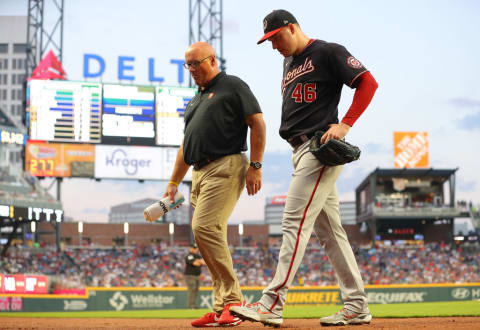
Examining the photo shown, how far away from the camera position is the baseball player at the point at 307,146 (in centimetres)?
413

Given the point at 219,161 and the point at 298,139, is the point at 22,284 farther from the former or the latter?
the point at 298,139

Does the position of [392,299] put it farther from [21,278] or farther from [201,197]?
[201,197]

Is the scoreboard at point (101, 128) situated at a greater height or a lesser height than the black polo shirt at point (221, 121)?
greater

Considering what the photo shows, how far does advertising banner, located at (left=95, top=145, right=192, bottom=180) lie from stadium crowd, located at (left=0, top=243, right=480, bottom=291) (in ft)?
18.1

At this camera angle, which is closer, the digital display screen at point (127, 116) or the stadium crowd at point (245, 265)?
the digital display screen at point (127, 116)

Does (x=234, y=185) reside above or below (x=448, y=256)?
above

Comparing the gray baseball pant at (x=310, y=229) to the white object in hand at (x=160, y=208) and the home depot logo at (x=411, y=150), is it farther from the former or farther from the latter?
the home depot logo at (x=411, y=150)

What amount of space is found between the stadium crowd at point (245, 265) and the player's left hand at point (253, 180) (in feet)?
83.7

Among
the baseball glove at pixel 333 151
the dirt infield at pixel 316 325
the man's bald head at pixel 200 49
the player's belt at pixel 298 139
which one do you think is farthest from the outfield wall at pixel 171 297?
the baseball glove at pixel 333 151

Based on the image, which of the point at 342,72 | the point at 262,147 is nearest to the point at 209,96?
the point at 262,147

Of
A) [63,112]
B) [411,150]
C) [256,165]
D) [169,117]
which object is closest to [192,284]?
[256,165]

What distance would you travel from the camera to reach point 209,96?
485 centimetres

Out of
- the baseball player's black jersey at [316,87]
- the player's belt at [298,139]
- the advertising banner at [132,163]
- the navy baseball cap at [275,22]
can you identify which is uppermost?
the advertising banner at [132,163]

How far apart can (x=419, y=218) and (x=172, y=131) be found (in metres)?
24.9
